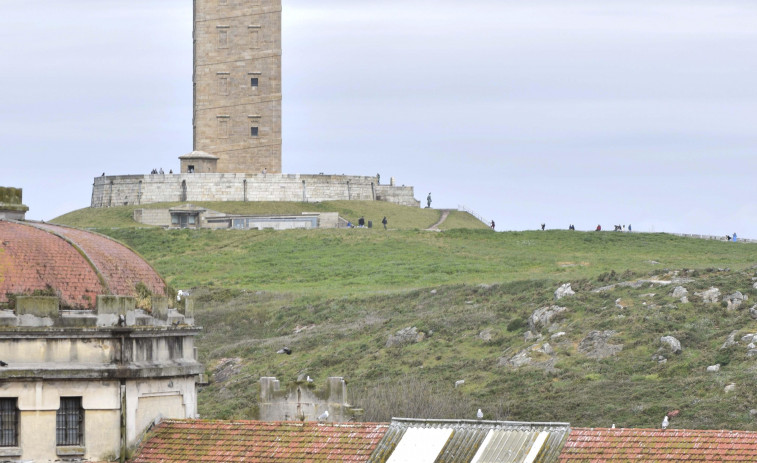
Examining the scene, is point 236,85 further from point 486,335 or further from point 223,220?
point 486,335

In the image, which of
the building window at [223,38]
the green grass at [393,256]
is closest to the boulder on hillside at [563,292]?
the green grass at [393,256]

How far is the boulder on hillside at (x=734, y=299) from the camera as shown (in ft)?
166

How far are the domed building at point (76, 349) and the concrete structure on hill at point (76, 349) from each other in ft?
0.05

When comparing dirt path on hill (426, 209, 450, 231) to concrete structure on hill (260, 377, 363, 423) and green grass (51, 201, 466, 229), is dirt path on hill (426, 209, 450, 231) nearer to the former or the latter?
green grass (51, 201, 466, 229)

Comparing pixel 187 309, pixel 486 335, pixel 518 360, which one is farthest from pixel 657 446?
Result: pixel 486 335

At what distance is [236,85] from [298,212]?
13.0 metres

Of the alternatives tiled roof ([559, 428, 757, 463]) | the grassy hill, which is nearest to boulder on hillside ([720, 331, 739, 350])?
the grassy hill

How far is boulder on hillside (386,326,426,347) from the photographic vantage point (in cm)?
5594

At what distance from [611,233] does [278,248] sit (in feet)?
72.1

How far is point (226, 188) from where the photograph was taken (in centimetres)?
10438

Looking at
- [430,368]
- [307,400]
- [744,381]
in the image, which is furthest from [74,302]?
[430,368]

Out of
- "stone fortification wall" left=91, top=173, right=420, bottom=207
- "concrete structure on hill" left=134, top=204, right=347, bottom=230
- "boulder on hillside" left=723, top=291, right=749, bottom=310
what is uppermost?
"stone fortification wall" left=91, top=173, right=420, bottom=207

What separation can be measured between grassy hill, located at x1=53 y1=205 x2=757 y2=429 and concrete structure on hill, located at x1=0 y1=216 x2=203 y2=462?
5585mm

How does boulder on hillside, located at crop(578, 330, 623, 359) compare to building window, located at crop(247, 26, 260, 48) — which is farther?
building window, located at crop(247, 26, 260, 48)
